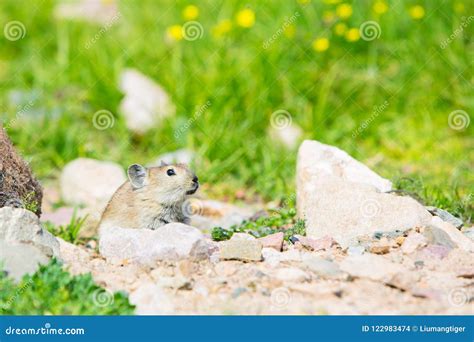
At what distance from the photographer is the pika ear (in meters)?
7.70

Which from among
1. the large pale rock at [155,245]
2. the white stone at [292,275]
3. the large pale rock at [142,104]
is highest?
the large pale rock at [142,104]

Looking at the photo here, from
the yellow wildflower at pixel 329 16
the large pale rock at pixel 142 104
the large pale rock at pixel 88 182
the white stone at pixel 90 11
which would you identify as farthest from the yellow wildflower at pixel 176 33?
the large pale rock at pixel 88 182

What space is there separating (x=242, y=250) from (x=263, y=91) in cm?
457

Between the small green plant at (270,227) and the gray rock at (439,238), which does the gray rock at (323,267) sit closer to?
the gray rock at (439,238)

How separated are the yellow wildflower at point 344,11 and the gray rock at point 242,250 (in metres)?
5.32

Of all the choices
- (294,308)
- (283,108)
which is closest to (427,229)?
(294,308)

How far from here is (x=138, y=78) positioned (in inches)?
436

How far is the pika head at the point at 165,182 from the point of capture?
25.1ft

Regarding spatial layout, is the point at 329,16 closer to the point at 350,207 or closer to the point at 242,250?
the point at 350,207

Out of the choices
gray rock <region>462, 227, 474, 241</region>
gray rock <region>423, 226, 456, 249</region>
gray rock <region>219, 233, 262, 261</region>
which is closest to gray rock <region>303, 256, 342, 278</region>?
gray rock <region>219, 233, 262, 261</region>

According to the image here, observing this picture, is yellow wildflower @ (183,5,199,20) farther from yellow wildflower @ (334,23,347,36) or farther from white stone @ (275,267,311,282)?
white stone @ (275,267,311,282)

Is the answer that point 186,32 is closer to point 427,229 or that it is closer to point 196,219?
point 196,219

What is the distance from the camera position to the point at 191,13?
450 inches

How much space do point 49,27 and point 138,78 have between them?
278 centimetres
